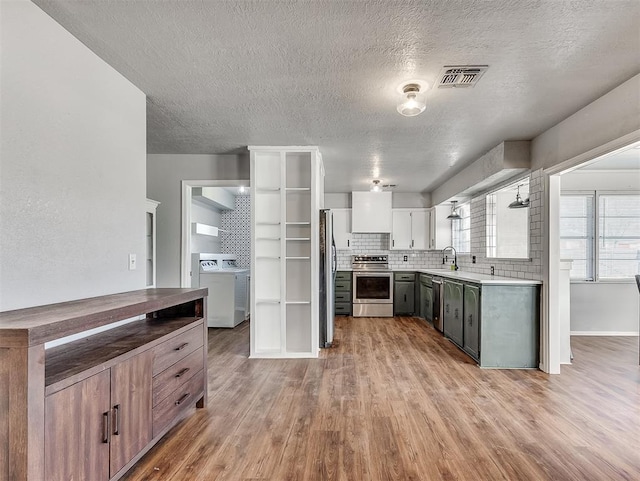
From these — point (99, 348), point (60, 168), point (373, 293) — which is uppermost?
point (60, 168)

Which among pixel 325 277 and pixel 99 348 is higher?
pixel 325 277

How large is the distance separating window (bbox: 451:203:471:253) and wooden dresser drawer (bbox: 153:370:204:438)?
4.73m

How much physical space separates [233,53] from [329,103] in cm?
94

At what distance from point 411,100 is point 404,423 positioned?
2.35m

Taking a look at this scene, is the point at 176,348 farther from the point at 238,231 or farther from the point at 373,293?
the point at 238,231

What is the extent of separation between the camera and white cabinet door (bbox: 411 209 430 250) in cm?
702

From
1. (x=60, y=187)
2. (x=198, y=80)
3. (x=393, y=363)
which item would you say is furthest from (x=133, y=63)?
(x=393, y=363)

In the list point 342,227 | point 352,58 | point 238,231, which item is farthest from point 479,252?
point 238,231

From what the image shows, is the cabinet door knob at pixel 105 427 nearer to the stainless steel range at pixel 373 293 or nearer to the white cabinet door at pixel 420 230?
the stainless steel range at pixel 373 293

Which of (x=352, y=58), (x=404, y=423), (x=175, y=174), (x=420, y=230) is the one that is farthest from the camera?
(x=420, y=230)

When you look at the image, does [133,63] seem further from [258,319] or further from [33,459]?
[258,319]

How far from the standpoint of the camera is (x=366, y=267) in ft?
23.3

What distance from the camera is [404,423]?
8.04ft

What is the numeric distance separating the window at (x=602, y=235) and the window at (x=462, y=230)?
52.8 inches
